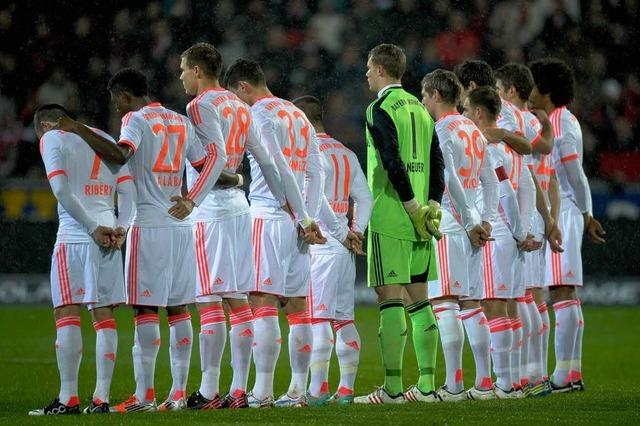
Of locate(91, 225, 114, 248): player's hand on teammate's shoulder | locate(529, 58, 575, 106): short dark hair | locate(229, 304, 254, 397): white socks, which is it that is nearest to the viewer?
locate(91, 225, 114, 248): player's hand on teammate's shoulder

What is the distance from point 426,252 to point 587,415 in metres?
1.42

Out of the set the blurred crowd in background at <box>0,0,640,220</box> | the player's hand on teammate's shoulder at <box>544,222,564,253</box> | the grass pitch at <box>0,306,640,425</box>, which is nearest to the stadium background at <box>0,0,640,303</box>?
the blurred crowd in background at <box>0,0,640,220</box>

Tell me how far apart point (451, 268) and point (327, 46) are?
37.1 feet

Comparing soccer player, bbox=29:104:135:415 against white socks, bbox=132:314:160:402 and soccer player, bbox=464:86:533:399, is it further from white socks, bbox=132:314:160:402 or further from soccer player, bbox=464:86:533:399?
soccer player, bbox=464:86:533:399

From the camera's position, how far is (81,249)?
24.8 feet

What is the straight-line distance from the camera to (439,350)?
1409cm

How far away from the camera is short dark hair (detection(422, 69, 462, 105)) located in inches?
335

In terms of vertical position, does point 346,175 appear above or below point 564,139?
below

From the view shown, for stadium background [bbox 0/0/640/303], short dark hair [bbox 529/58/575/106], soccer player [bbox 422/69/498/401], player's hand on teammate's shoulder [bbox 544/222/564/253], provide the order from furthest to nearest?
stadium background [bbox 0/0/640/303]
short dark hair [bbox 529/58/575/106]
player's hand on teammate's shoulder [bbox 544/222/564/253]
soccer player [bbox 422/69/498/401]

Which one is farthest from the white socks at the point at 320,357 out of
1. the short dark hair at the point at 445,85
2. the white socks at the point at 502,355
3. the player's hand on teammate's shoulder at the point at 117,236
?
the short dark hair at the point at 445,85

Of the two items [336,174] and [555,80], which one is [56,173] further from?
[555,80]

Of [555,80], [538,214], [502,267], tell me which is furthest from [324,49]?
[502,267]

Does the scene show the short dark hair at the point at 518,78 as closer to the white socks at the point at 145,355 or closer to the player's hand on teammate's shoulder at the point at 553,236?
the player's hand on teammate's shoulder at the point at 553,236

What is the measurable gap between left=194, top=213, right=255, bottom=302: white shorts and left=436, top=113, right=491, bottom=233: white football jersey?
1411 millimetres
